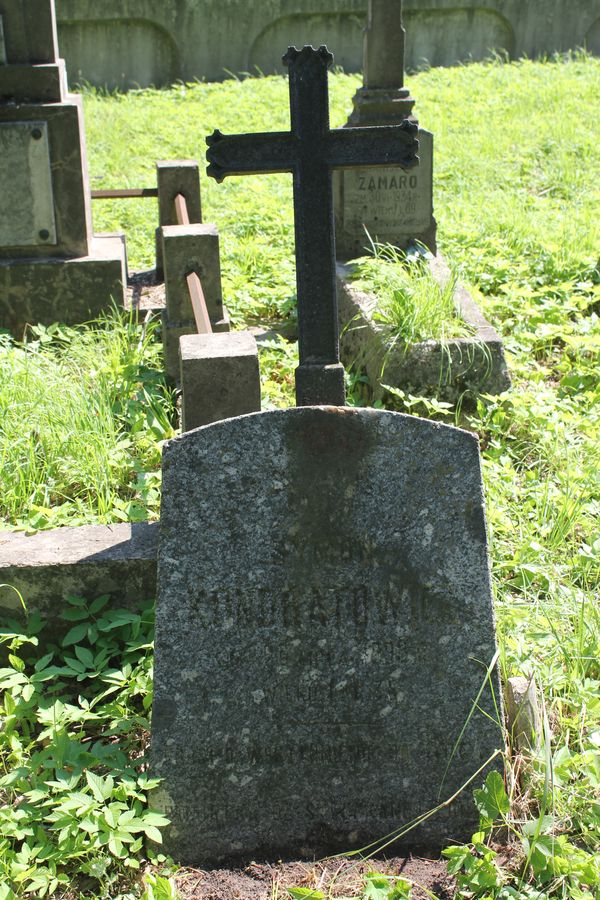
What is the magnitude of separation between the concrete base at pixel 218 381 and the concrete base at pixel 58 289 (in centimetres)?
252

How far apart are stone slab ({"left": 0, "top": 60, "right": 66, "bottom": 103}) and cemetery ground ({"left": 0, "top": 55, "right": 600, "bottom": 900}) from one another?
115 centimetres

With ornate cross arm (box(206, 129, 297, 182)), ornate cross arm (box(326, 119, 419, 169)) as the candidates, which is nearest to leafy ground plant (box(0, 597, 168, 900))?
ornate cross arm (box(206, 129, 297, 182))

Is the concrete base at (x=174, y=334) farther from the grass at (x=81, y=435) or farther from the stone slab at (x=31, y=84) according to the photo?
the stone slab at (x=31, y=84)

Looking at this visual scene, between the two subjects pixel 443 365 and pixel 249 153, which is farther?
pixel 443 365

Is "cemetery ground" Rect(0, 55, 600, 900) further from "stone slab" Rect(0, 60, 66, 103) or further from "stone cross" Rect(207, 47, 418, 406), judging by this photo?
"stone slab" Rect(0, 60, 66, 103)

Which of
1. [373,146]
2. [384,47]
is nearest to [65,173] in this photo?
[384,47]

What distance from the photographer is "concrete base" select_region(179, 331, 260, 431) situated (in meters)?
2.65

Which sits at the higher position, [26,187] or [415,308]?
[26,187]

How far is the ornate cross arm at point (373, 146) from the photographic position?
251cm

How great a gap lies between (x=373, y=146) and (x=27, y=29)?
9.61ft

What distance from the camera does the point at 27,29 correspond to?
15.5ft

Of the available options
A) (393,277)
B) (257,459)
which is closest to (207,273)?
(393,277)

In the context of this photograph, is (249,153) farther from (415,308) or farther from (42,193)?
(42,193)

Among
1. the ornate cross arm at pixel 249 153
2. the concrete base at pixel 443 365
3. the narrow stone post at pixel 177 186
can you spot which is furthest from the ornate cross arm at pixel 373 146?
the narrow stone post at pixel 177 186
